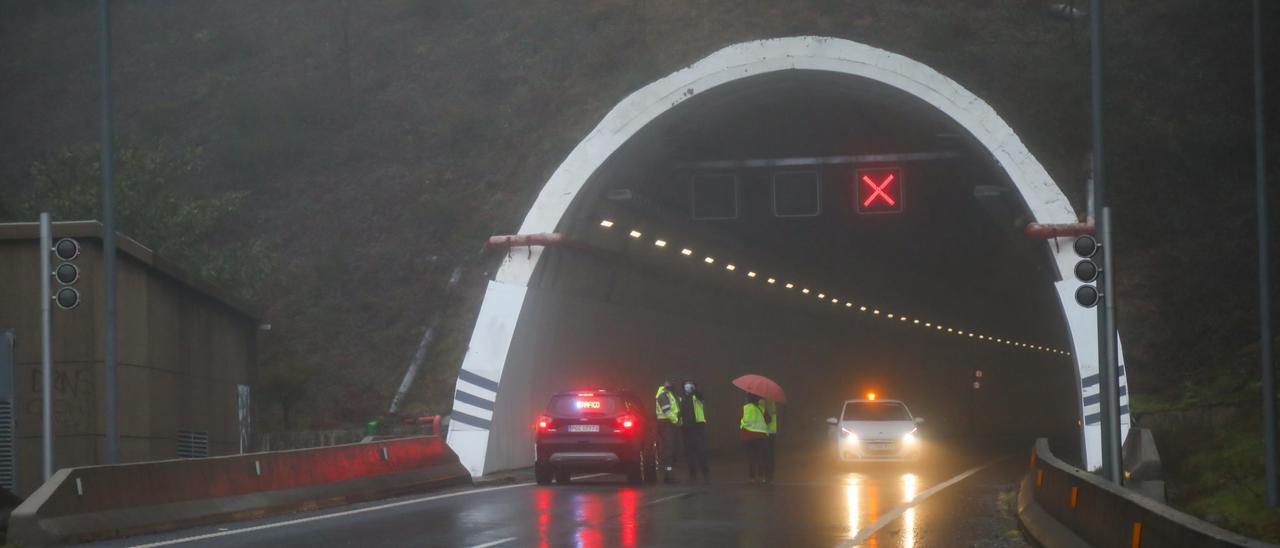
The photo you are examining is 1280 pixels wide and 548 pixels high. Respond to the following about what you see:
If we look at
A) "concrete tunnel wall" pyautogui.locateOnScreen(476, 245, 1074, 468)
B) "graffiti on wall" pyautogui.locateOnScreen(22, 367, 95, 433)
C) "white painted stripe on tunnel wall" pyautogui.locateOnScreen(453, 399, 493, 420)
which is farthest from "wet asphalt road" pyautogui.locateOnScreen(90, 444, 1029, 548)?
"concrete tunnel wall" pyautogui.locateOnScreen(476, 245, 1074, 468)

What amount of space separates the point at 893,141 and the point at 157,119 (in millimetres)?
34170

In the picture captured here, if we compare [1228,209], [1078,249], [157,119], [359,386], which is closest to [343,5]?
[157,119]

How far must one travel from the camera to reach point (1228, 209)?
38375 millimetres

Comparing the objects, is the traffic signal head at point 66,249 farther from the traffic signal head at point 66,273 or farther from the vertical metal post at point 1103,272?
the vertical metal post at point 1103,272

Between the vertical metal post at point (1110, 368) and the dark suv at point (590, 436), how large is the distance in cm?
806

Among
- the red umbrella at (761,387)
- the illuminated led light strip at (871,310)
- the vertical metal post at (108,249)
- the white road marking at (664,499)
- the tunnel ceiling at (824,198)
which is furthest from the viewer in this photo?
the illuminated led light strip at (871,310)

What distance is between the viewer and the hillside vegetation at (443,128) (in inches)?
1476

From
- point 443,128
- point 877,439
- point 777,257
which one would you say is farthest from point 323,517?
point 443,128

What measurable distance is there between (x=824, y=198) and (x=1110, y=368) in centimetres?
2239

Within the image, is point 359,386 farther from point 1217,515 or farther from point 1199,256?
point 1217,515

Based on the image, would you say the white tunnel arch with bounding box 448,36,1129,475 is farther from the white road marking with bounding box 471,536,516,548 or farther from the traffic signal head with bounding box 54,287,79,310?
the white road marking with bounding box 471,536,516,548

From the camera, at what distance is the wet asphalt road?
15711 mm

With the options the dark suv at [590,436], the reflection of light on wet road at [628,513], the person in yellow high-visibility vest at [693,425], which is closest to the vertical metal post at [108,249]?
the reflection of light on wet road at [628,513]

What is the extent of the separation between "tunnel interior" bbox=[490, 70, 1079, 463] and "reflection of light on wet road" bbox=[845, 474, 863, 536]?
17.7 feet
